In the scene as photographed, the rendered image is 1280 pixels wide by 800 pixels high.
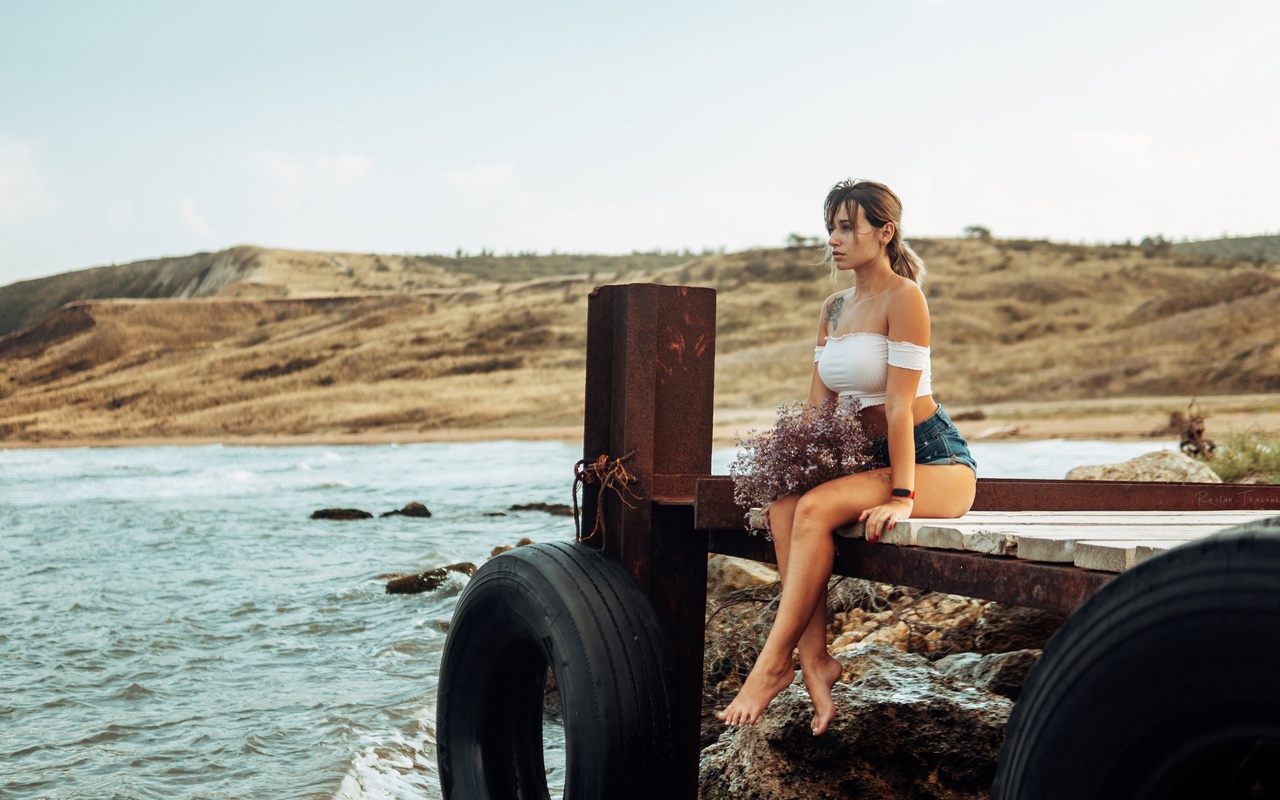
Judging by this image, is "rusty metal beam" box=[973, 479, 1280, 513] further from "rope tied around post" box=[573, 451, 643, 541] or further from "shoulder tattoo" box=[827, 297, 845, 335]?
"rope tied around post" box=[573, 451, 643, 541]

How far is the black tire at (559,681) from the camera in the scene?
3.54 metres

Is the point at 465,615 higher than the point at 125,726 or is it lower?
higher

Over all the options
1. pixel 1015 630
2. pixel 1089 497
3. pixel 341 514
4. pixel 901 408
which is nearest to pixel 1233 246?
pixel 341 514

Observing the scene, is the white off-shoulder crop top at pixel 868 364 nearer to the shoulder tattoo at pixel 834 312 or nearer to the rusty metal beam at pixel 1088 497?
the shoulder tattoo at pixel 834 312

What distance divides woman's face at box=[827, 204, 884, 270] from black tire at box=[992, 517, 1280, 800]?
1.62 meters

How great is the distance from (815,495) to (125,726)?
19.2 ft

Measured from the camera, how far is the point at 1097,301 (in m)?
→ 47.3

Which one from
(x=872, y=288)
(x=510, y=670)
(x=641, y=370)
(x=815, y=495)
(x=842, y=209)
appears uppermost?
(x=842, y=209)

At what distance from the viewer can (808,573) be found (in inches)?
129

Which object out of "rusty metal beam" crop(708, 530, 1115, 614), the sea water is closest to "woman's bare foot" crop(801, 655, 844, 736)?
"rusty metal beam" crop(708, 530, 1115, 614)

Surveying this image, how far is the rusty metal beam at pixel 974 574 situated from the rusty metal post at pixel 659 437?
56 cm

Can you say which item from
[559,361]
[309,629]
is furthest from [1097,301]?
[309,629]

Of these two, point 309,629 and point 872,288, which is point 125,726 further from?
point 872,288

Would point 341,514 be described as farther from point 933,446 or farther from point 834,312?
point 933,446
